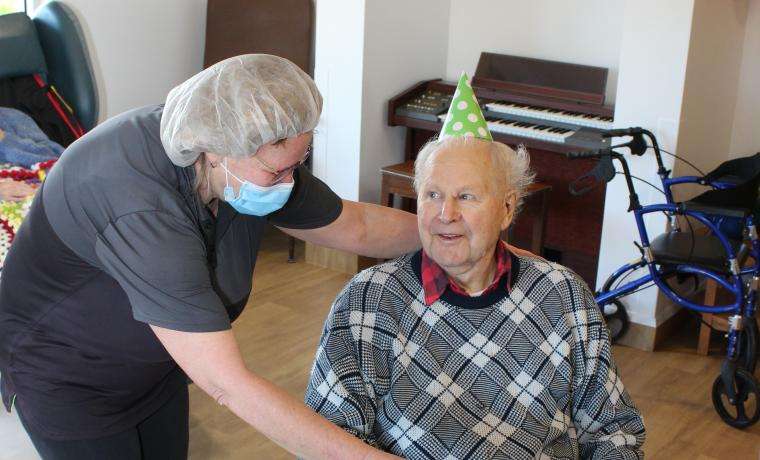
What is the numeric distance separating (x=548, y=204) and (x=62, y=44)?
2.28m

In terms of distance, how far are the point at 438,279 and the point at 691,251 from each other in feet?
5.80

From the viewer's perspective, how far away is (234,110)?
4.60 feet

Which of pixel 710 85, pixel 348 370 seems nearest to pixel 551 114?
pixel 710 85

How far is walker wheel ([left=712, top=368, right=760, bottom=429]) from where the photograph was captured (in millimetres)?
3016

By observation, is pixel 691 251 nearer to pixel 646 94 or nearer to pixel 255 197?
pixel 646 94

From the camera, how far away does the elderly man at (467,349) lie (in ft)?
5.57

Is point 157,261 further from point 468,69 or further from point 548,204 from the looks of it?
→ point 468,69

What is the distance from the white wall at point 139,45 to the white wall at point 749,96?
2823mm

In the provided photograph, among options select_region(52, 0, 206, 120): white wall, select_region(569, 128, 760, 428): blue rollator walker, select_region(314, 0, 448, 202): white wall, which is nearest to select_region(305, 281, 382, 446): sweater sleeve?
select_region(569, 128, 760, 428): blue rollator walker

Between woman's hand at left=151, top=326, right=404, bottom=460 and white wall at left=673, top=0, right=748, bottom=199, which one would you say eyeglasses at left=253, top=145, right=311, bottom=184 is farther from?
white wall at left=673, top=0, right=748, bottom=199

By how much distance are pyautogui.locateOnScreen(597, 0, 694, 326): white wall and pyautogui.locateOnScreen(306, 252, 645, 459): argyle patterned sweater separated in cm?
185

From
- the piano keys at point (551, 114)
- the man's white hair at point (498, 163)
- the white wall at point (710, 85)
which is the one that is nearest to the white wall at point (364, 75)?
the piano keys at point (551, 114)

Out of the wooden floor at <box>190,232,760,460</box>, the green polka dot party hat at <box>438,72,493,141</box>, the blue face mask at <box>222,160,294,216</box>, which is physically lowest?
the wooden floor at <box>190,232,760,460</box>

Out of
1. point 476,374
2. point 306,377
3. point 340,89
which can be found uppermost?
point 340,89
